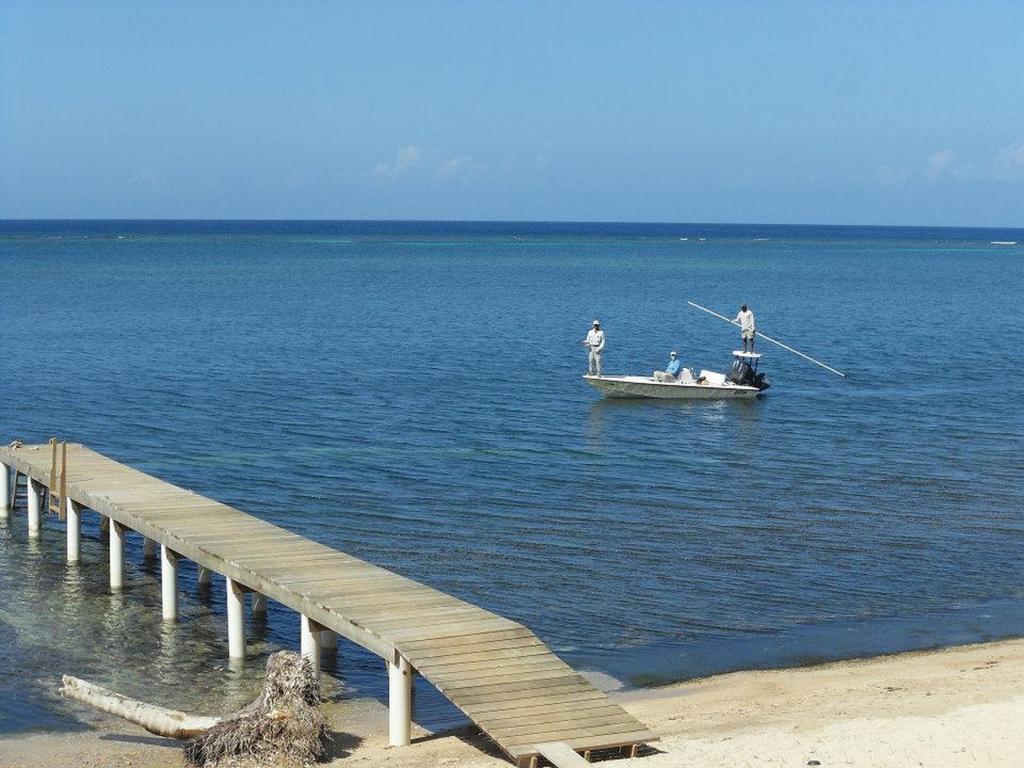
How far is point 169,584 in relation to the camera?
1786 centimetres

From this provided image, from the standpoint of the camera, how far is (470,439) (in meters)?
30.0

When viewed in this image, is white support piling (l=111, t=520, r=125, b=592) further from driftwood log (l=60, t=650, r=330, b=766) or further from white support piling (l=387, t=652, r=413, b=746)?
white support piling (l=387, t=652, r=413, b=746)

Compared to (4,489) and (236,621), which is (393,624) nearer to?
(236,621)

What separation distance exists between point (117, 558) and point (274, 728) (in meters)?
7.72

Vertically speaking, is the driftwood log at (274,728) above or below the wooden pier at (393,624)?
below

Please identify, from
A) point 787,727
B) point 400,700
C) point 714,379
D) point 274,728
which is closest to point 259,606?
point 400,700

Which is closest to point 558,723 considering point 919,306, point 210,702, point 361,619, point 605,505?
point 361,619

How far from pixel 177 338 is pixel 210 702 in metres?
37.2

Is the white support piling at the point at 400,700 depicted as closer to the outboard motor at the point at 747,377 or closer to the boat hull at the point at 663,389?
the boat hull at the point at 663,389

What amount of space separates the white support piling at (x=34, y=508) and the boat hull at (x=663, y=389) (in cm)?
1666

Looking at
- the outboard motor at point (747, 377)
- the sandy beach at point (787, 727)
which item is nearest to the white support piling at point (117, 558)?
the sandy beach at point (787, 727)

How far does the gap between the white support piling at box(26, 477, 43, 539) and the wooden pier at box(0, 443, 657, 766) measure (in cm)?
186

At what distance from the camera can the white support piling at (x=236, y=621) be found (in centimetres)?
1628

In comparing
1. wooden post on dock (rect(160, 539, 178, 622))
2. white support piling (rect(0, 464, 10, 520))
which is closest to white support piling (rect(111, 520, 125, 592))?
wooden post on dock (rect(160, 539, 178, 622))
